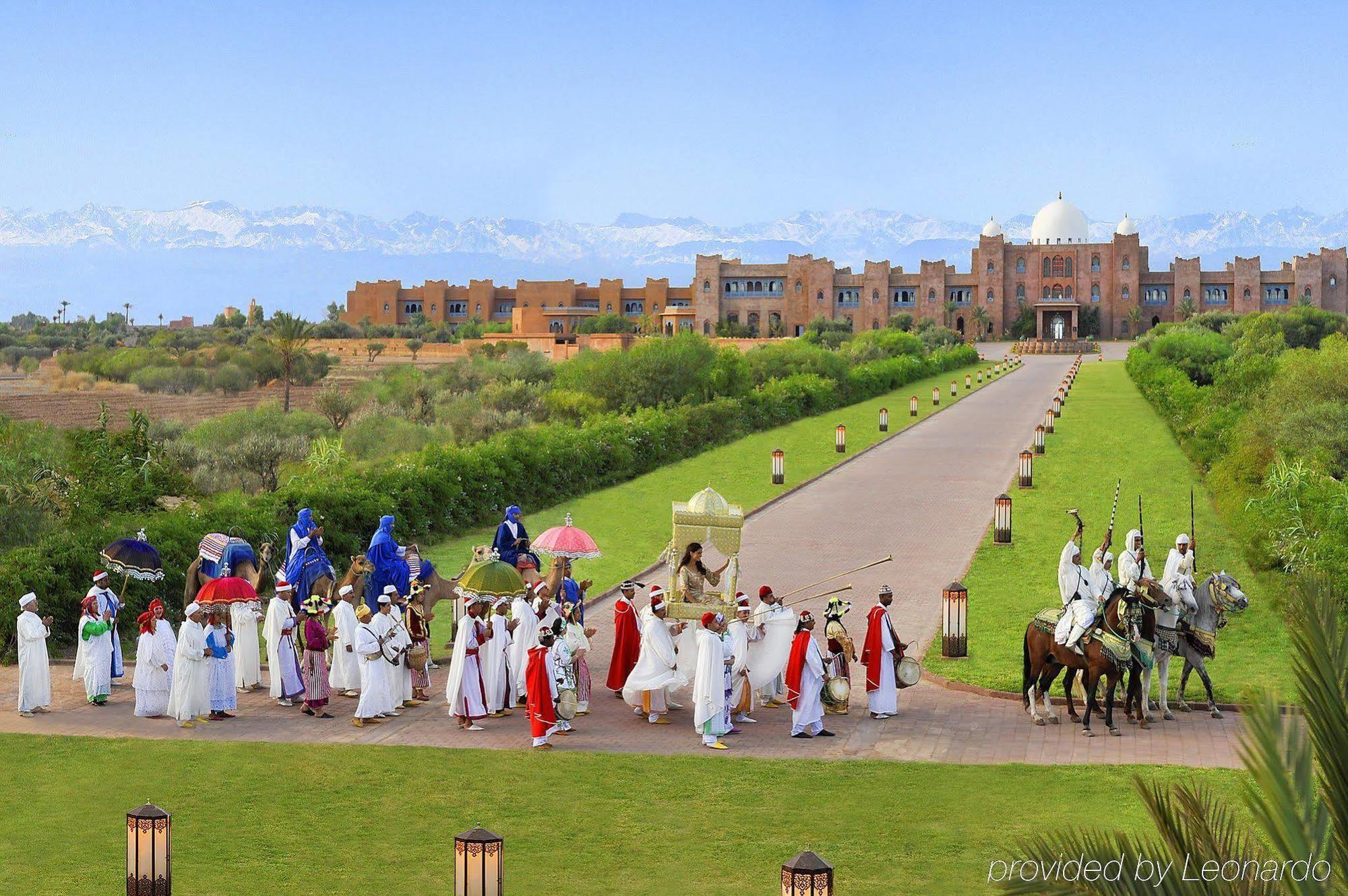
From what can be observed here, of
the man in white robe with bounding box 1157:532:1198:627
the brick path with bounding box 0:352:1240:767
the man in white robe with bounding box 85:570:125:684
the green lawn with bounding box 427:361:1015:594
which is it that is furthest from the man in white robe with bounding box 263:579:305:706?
the man in white robe with bounding box 1157:532:1198:627

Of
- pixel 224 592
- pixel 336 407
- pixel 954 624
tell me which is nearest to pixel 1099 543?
pixel 954 624

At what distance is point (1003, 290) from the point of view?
344ft

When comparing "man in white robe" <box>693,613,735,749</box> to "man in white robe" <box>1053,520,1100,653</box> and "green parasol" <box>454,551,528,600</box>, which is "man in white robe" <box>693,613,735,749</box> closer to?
"green parasol" <box>454,551,528,600</box>

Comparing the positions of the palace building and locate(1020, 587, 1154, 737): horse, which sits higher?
the palace building

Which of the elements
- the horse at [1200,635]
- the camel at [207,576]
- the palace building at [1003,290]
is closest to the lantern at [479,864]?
the horse at [1200,635]

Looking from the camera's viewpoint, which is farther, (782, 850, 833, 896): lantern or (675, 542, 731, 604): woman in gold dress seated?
(675, 542, 731, 604): woman in gold dress seated

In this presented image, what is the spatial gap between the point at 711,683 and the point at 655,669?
765 millimetres

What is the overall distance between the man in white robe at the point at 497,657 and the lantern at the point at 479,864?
5011mm

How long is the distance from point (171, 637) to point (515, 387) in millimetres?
27083

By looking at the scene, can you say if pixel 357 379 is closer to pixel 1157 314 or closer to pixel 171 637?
pixel 171 637

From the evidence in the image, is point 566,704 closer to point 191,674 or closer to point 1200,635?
point 191,674

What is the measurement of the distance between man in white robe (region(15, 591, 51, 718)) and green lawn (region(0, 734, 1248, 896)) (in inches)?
37.0

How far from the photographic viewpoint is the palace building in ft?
332

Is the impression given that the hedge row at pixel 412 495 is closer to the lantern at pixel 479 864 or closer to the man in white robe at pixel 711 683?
the man in white robe at pixel 711 683
